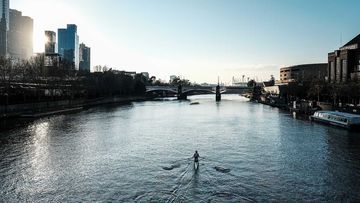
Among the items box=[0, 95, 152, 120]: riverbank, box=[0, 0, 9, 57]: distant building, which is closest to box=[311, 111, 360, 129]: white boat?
box=[0, 95, 152, 120]: riverbank

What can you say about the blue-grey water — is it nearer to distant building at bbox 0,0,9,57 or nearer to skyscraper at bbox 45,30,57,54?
distant building at bbox 0,0,9,57

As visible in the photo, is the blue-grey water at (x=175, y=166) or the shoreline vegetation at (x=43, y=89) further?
the shoreline vegetation at (x=43, y=89)

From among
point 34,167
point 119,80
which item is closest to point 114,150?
point 34,167

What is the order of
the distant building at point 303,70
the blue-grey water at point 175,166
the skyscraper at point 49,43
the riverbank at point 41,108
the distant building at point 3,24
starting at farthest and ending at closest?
the skyscraper at point 49,43 < the distant building at point 303,70 < the distant building at point 3,24 < the riverbank at point 41,108 < the blue-grey water at point 175,166

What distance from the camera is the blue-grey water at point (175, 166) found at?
21875 mm

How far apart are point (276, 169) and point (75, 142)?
20185mm

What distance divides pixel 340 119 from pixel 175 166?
3434 cm

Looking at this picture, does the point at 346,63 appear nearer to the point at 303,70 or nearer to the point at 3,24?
the point at 303,70

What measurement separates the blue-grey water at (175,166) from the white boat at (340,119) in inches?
164

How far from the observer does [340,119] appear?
54.6 m

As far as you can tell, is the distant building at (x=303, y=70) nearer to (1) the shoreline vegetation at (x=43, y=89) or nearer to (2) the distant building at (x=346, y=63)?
(2) the distant building at (x=346, y=63)

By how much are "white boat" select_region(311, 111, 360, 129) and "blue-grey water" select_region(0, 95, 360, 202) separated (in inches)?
164

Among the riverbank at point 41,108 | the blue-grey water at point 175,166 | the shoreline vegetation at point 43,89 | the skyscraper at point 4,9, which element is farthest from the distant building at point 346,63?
the skyscraper at point 4,9

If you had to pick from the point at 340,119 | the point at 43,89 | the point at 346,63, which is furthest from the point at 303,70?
the point at 340,119
